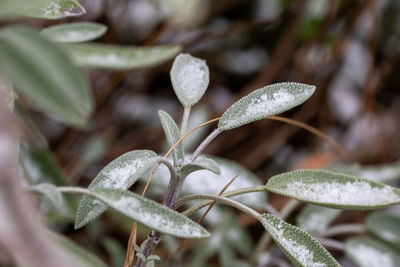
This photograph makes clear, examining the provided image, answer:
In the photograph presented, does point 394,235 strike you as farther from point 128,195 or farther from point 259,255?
point 128,195

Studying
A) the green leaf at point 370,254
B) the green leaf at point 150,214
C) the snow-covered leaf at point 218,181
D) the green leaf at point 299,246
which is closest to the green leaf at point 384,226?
the green leaf at point 370,254

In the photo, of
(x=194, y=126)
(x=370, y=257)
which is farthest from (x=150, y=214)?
(x=194, y=126)

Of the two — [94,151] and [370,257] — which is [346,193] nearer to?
[370,257]

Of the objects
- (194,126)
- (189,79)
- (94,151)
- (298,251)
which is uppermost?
(189,79)

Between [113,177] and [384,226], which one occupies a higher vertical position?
[113,177]

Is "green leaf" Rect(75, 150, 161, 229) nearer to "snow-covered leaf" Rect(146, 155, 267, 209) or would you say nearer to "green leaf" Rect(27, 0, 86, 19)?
"green leaf" Rect(27, 0, 86, 19)

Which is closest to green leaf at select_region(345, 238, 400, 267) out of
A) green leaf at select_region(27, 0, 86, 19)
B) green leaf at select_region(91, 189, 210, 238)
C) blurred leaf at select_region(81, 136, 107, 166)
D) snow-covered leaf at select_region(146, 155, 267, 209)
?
snow-covered leaf at select_region(146, 155, 267, 209)

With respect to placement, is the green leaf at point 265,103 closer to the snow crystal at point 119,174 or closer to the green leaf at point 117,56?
the snow crystal at point 119,174
